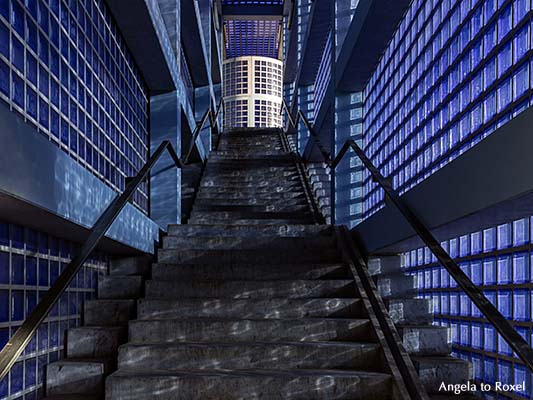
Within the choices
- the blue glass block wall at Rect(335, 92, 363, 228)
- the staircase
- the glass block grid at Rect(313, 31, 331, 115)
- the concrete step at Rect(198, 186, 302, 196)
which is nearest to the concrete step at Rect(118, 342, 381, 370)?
the staircase

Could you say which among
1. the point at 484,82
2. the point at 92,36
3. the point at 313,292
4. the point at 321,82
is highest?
the point at 321,82

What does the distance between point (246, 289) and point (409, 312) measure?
40.5 inches

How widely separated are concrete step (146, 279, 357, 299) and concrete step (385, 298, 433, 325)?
14.6 inches

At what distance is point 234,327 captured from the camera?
3385 millimetres

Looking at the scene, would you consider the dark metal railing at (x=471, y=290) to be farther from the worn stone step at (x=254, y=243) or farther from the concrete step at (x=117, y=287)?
the concrete step at (x=117, y=287)

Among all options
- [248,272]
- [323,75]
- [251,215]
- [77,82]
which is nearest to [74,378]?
[248,272]

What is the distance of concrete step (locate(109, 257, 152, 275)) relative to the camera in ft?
13.2

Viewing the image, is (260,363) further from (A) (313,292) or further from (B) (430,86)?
(B) (430,86)

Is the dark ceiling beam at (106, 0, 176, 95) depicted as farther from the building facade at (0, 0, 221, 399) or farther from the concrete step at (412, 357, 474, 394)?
the concrete step at (412, 357, 474, 394)

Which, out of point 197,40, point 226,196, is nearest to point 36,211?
point 226,196

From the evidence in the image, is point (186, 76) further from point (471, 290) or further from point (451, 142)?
point (471, 290)

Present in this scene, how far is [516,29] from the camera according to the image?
2.71 meters

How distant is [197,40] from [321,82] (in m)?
2.52

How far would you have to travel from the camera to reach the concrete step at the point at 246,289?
3818 millimetres
